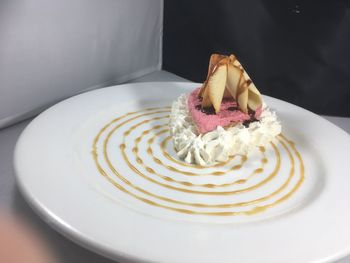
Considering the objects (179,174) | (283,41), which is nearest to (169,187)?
(179,174)

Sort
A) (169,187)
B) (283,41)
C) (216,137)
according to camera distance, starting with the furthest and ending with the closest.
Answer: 1. (283,41)
2. (216,137)
3. (169,187)

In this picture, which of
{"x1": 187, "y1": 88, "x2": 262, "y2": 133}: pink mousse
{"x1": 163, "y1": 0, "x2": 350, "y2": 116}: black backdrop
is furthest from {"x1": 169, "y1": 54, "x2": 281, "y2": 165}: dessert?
{"x1": 163, "y1": 0, "x2": 350, "y2": 116}: black backdrop

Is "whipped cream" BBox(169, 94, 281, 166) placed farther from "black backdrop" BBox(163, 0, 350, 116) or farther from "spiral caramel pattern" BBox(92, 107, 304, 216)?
"black backdrop" BBox(163, 0, 350, 116)

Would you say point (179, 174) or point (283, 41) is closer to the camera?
point (179, 174)

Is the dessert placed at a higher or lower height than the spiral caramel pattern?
higher

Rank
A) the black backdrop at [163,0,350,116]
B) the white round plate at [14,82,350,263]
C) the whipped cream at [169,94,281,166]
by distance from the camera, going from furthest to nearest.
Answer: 1. the black backdrop at [163,0,350,116]
2. the whipped cream at [169,94,281,166]
3. the white round plate at [14,82,350,263]

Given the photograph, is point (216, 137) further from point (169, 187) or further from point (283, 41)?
point (283, 41)

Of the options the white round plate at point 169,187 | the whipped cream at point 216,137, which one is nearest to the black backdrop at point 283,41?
the white round plate at point 169,187
